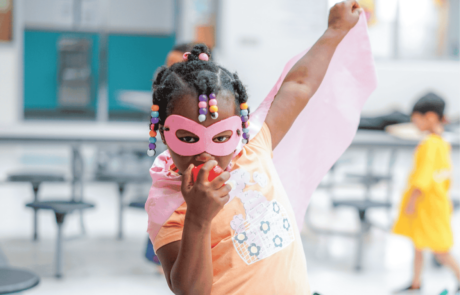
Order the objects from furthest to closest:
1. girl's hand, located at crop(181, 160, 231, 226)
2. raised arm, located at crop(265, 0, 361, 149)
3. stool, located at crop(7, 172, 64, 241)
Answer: stool, located at crop(7, 172, 64, 241), raised arm, located at crop(265, 0, 361, 149), girl's hand, located at crop(181, 160, 231, 226)

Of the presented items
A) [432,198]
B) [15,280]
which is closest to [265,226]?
[15,280]

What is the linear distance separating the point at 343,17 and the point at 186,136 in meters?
0.51

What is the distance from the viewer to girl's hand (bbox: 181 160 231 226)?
2.00ft

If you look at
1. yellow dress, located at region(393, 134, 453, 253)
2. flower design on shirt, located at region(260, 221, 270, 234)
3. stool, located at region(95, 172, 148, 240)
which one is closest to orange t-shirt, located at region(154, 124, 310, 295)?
flower design on shirt, located at region(260, 221, 270, 234)

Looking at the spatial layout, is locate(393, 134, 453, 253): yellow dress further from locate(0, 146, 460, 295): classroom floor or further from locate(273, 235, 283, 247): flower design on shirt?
locate(273, 235, 283, 247): flower design on shirt

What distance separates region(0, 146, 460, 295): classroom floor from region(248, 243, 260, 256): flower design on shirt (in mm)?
1914

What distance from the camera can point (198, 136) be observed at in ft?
2.34

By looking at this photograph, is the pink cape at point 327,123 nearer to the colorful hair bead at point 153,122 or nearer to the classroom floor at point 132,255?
the colorful hair bead at point 153,122

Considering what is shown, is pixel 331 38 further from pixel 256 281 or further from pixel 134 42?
pixel 134 42

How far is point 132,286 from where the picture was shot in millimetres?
2617

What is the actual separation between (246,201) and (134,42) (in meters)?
8.52

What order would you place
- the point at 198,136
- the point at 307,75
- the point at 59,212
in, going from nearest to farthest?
the point at 198,136 → the point at 307,75 → the point at 59,212

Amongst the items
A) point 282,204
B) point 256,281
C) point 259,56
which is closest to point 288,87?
point 282,204

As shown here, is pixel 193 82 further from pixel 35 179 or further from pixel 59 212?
pixel 35 179
